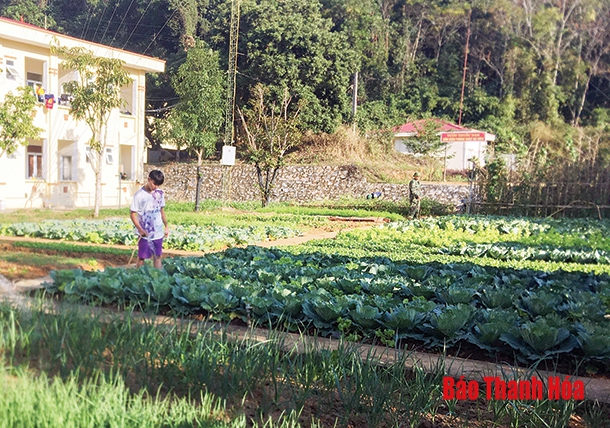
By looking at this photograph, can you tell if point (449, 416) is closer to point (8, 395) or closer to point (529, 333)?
point (529, 333)

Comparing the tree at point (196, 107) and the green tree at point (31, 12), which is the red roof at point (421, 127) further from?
the green tree at point (31, 12)

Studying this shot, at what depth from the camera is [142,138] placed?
93.6 ft

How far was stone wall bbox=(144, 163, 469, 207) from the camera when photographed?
3162 centimetres

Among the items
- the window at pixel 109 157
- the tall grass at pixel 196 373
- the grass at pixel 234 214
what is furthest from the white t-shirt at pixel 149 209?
the window at pixel 109 157

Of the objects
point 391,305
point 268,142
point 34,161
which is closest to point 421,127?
point 268,142

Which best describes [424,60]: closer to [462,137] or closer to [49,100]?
[462,137]

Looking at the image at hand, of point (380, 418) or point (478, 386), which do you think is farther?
point (478, 386)

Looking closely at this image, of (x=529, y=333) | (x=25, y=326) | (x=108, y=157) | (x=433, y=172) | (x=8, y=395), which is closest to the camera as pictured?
(x=8, y=395)

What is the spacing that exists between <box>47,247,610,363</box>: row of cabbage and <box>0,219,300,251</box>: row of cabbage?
463 centimetres

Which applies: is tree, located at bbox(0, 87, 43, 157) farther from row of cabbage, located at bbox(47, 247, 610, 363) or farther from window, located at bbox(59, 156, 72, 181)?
row of cabbage, located at bbox(47, 247, 610, 363)

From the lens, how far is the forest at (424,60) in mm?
35719

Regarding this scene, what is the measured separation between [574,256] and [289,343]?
8.43 m

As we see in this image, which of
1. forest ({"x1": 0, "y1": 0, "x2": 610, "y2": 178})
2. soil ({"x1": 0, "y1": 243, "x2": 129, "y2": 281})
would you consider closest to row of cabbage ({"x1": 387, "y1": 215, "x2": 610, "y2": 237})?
soil ({"x1": 0, "y1": 243, "x2": 129, "y2": 281})

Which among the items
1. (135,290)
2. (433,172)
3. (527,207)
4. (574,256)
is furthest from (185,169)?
(135,290)
